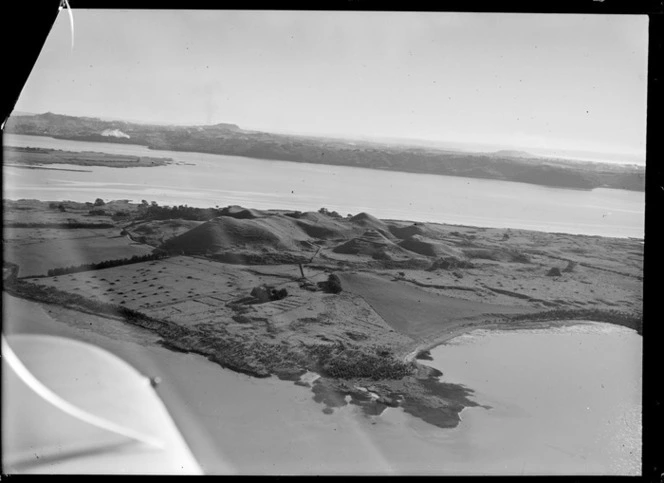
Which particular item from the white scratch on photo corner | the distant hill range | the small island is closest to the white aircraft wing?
the small island

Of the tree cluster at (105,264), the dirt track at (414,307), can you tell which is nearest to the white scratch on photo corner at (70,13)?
the tree cluster at (105,264)

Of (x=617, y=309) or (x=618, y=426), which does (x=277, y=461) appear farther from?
(x=617, y=309)

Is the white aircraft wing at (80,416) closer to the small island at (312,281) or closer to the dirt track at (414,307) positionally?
the small island at (312,281)

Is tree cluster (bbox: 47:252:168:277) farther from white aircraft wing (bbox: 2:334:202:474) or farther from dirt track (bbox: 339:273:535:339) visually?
dirt track (bbox: 339:273:535:339)

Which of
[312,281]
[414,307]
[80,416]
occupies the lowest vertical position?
[80,416]

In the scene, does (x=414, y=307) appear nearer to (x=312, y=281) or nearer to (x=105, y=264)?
(x=312, y=281)

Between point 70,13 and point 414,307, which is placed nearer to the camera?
point 70,13

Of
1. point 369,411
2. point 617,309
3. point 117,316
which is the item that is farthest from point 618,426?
point 117,316

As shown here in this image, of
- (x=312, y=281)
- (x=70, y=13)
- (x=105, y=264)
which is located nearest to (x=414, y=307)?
(x=312, y=281)
